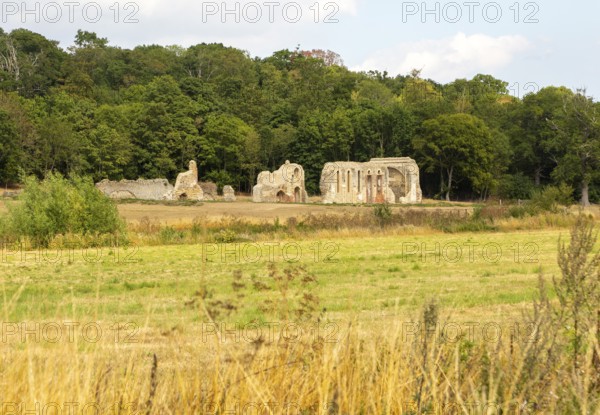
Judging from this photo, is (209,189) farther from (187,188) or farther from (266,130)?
(266,130)

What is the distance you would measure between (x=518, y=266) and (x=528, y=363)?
1349 cm

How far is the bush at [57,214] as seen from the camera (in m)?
26.4

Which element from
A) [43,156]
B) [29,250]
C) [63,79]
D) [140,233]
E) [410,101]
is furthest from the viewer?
[410,101]

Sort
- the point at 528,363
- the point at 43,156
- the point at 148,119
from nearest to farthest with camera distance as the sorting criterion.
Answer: the point at 528,363
the point at 43,156
the point at 148,119

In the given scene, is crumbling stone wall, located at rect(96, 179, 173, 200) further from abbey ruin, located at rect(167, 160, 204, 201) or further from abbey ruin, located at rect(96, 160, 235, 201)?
abbey ruin, located at rect(167, 160, 204, 201)

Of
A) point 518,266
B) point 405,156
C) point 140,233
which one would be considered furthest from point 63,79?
point 518,266

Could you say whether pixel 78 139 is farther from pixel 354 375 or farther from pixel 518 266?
pixel 354 375

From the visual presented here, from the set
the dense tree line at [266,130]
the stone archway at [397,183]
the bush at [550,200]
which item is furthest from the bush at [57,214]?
the stone archway at [397,183]

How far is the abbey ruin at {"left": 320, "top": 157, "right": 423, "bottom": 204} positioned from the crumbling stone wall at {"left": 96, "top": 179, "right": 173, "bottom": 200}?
14.6 m

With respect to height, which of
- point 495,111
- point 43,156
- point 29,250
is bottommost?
point 29,250

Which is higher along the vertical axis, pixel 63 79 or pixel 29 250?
pixel 63 79

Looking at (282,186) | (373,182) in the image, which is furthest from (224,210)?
(373,182)

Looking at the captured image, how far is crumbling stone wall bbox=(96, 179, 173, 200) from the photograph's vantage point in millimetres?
66500

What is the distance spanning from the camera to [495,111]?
267 ft
